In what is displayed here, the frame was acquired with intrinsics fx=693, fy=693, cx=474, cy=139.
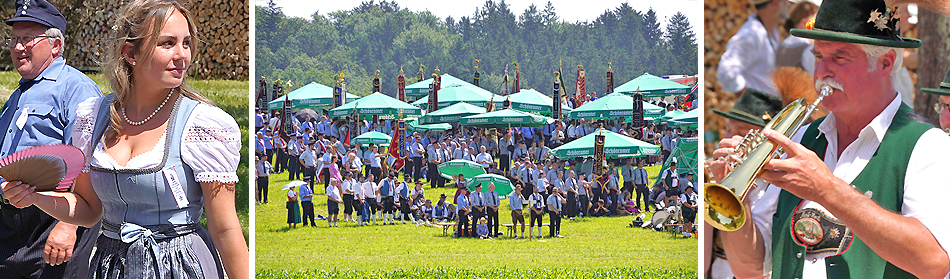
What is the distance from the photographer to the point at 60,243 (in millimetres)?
2682

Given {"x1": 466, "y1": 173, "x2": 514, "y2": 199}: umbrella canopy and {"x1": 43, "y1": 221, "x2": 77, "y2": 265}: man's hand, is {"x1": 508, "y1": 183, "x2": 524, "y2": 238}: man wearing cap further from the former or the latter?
{"x1": 43, "y1": 221, "x2": 77, "y2": 265}: man's hand

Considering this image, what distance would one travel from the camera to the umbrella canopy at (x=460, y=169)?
226 inches

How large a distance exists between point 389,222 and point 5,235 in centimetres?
294

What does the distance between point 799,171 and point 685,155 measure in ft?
12.3

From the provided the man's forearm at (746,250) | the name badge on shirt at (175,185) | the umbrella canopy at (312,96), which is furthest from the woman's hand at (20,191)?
the umbrella canopy at (312,96)

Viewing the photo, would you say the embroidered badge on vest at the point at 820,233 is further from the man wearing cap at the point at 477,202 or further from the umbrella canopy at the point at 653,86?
the man wearing cap at the point at 477,202

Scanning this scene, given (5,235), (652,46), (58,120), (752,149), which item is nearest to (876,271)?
(752,149)

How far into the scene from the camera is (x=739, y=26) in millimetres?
3811

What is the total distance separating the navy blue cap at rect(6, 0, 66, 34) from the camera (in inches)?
130

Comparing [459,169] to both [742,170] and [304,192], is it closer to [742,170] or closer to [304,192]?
[304,192]

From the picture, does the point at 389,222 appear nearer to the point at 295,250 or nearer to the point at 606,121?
the point at 295,250

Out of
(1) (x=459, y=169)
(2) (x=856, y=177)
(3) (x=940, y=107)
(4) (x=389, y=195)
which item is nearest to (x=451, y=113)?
(1) (x=459, y=169)

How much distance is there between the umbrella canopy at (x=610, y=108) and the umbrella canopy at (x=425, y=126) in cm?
107

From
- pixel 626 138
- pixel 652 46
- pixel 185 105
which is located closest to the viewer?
pixel 185 105
